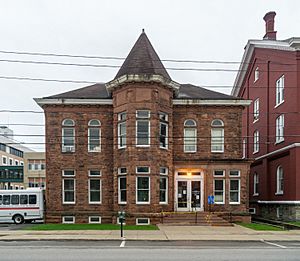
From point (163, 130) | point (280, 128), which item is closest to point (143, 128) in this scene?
point (163, 130)

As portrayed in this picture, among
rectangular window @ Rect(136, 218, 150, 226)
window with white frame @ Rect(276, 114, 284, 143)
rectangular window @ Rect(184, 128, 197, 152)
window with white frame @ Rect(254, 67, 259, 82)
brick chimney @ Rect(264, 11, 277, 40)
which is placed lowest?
rectangular window @ Rect(136, 218, 150, 226)

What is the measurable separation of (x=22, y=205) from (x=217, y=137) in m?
15.0

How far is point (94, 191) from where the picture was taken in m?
27.6

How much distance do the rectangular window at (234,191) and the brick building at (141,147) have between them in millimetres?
67

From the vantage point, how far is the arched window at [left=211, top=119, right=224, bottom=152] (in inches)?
1115

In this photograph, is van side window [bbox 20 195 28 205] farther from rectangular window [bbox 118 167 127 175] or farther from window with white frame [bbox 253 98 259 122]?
window with white frame [bbox 253 98 259 122]

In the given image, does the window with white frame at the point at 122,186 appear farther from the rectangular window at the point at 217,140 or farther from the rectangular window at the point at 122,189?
the rectangular window at the point at 217,140

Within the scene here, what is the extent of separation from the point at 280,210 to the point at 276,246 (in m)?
14.9

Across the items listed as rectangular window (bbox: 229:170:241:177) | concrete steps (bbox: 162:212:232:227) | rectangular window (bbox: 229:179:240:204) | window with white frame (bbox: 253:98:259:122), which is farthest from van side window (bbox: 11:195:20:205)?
window with white frame (bbox: 253:98:259:122)

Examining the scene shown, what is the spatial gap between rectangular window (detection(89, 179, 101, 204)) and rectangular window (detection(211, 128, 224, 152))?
26.9ft

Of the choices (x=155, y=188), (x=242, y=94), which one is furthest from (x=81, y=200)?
(x=242, y=94)

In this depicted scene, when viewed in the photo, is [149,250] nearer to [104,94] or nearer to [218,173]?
[218,173]

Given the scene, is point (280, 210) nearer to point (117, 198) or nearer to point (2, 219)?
point (117, 198)

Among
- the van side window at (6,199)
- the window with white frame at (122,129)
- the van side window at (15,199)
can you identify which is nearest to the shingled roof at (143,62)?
the window with white frame at (122,129)
